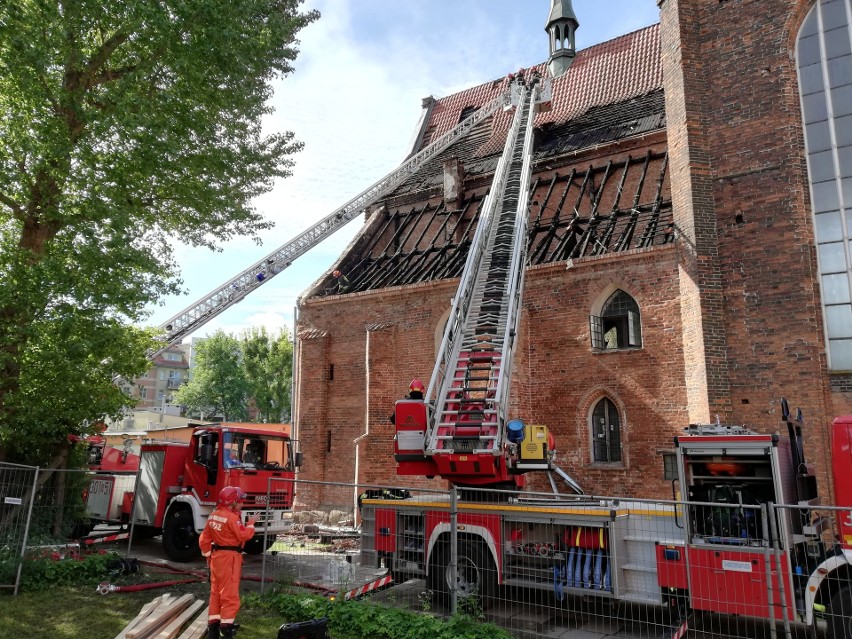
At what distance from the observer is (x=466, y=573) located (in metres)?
7.98

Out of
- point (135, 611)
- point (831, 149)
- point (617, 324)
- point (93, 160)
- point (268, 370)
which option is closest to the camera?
point (135, 611)

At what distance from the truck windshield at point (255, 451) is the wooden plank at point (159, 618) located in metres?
3.91

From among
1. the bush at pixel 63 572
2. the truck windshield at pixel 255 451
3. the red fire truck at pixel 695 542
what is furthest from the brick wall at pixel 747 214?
the bush at pixel 63 572

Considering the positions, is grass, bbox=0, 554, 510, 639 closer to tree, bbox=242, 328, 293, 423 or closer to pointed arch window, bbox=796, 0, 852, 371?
pointed arch window, bbox=796, 0, 852, 371

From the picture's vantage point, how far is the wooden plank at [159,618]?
6477mm

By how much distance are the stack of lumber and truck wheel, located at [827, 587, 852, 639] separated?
20.3 feet

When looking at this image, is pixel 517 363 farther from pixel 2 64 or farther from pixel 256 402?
pixel 256 402

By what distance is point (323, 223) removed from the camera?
20.1 metres

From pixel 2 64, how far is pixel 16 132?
2.79ft

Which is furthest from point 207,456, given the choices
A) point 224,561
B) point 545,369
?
point 545,369

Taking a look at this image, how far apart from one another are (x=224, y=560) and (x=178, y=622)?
113cm

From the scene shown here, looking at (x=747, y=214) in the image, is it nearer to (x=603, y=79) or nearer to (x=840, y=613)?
(x=840, y=613)

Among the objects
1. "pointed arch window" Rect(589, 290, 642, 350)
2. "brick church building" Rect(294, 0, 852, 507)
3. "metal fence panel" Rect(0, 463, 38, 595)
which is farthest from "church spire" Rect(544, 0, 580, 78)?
"metal fence panel" Rect(0, 463, 38, 595)

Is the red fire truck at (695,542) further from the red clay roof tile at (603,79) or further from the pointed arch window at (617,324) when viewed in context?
the red clay roof tile at (603,79)
